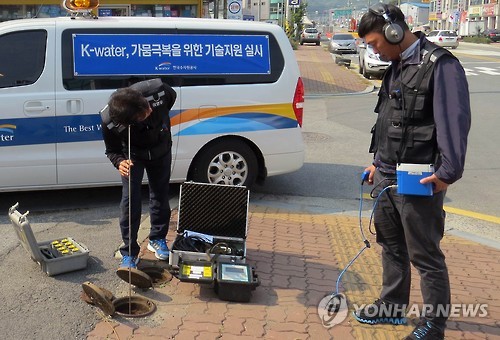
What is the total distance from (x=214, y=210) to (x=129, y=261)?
80cm

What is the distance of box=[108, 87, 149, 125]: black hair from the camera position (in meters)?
3.65

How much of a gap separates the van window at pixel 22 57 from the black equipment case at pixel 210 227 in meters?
2.30

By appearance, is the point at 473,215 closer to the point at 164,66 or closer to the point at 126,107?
the point at 164,66

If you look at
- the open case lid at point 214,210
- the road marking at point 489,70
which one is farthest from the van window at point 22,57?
the road marking at point 489,70

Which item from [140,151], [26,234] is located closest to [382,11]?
[140,151]

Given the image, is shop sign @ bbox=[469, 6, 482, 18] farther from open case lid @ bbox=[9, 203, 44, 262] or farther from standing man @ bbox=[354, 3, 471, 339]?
open case lid @ bbox=[9, 203, 44, 262]

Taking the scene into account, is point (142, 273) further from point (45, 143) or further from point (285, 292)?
point (45, 143)

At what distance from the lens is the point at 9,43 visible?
5660mm

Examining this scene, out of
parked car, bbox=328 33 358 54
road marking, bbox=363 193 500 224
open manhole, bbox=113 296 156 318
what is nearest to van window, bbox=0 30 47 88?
open manhole, bbox=113 296 156 318

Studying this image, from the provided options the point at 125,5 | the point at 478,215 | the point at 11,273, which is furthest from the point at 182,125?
the point at 125,5

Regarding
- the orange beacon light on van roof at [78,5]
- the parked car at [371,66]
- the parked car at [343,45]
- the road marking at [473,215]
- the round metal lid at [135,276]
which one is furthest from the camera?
the parked car at [343,45]

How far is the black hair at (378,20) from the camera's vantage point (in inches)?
124

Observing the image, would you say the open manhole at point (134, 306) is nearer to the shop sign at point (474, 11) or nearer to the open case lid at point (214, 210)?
the open case lid at point (214, 210)

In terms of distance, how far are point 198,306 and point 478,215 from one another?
409cm
